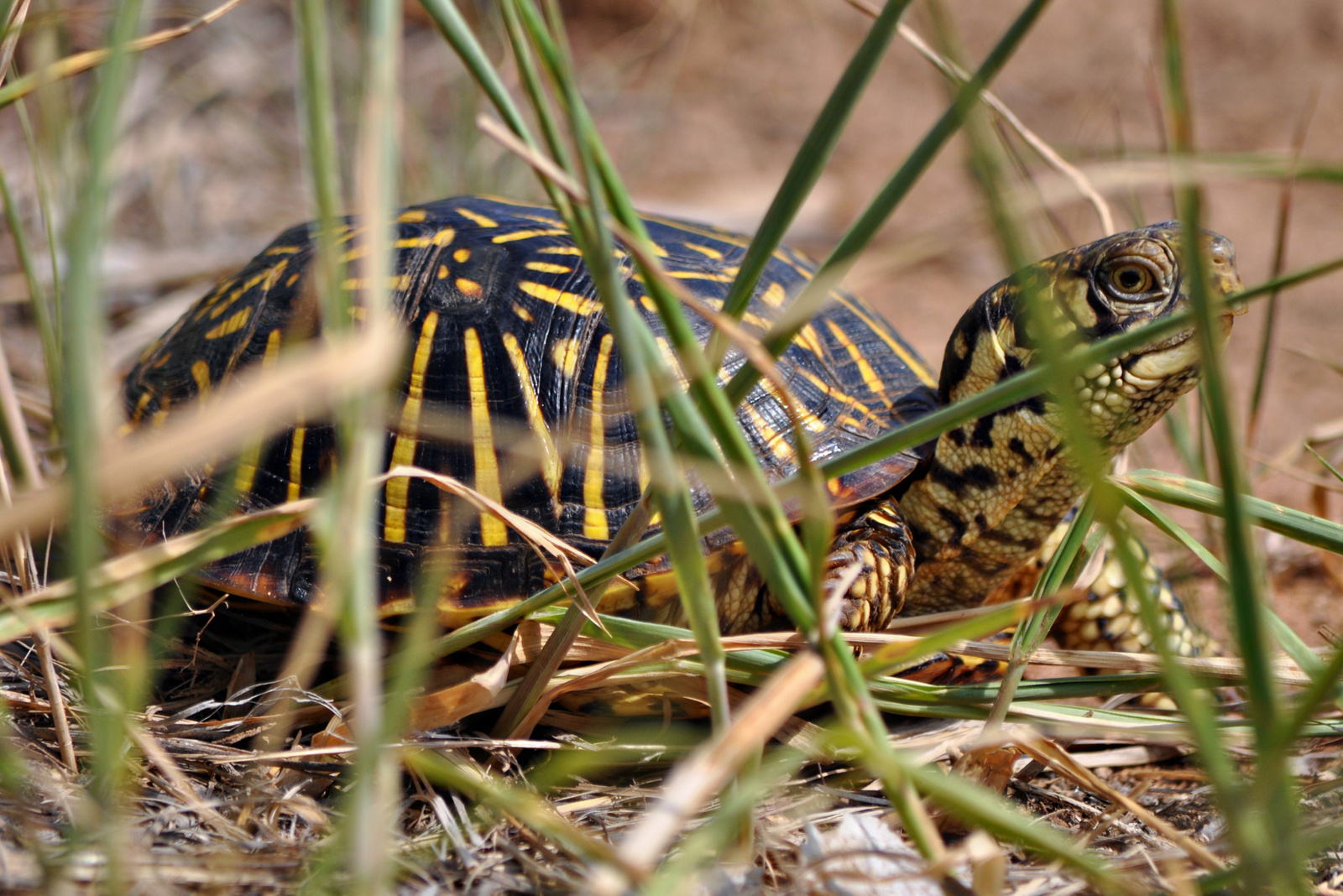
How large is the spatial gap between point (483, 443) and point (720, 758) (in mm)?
1119

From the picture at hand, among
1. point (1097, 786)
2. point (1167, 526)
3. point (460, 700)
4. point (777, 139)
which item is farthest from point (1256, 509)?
point (777, 139)

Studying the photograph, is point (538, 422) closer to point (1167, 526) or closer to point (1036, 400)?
point (1036, 400)

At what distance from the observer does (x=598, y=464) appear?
69.7 inches

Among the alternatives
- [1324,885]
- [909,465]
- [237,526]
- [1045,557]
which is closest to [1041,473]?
[909,465]

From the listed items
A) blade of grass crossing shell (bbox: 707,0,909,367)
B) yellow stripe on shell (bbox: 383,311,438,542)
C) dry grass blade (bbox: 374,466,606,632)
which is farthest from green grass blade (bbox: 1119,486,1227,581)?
yellow stripe on shell (bbox: 383,311,438,542)

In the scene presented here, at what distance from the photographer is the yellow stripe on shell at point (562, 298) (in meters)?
1.83

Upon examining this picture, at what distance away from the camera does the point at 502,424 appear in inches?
70.1

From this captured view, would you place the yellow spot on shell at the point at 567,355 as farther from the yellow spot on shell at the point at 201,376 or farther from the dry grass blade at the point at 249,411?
the dry grass blade at the point at 249,411

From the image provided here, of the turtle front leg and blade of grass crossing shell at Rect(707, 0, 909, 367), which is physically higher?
blade of grass crossing shell at Rect(707, 0, 909, 367)

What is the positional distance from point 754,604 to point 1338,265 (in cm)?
118

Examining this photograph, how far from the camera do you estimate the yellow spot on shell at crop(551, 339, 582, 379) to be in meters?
1.81

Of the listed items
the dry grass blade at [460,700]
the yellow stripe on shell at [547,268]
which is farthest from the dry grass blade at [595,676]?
the yellow stripe on shell at [547,268]

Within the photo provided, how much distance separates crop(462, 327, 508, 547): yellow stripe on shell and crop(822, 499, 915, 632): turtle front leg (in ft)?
2.05

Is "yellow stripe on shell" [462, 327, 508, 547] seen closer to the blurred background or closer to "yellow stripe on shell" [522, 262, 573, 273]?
"yellow stripe on shell" [522, 262, 573, 273]
